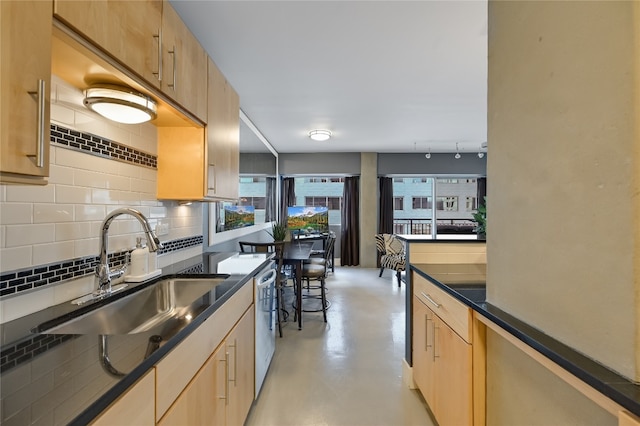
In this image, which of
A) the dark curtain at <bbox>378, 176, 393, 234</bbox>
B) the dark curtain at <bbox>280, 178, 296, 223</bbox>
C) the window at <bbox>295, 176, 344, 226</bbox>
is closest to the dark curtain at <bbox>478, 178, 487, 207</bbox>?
the dark curtain at <bbox>378, 176, 393, 234</bbox>

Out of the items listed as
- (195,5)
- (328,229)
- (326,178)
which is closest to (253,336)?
(195,5)

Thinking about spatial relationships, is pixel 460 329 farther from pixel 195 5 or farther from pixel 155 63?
pixel 195 5

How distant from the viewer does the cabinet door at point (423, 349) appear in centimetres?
170

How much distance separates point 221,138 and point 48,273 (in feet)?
4.29

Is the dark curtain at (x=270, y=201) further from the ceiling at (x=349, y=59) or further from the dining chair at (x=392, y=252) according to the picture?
the dining chair at (x=392, y=252)

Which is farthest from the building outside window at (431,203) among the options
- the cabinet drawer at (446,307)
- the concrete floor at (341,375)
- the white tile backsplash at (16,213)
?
the white tile backsplash at (16,213)

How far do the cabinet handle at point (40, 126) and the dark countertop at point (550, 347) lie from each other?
4.67 feet

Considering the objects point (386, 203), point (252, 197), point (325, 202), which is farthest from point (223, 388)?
point (325, 202)

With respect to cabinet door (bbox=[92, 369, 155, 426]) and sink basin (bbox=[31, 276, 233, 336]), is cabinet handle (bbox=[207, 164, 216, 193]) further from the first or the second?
cabinet door (bbox=[92, 369, 155, 426])

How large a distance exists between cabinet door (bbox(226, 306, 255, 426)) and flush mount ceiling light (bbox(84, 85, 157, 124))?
3.69 feet

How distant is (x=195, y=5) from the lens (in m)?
1.69

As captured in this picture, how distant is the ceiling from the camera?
175 cm

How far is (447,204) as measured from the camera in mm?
6613

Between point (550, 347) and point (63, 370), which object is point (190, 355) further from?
point (550, 347)
